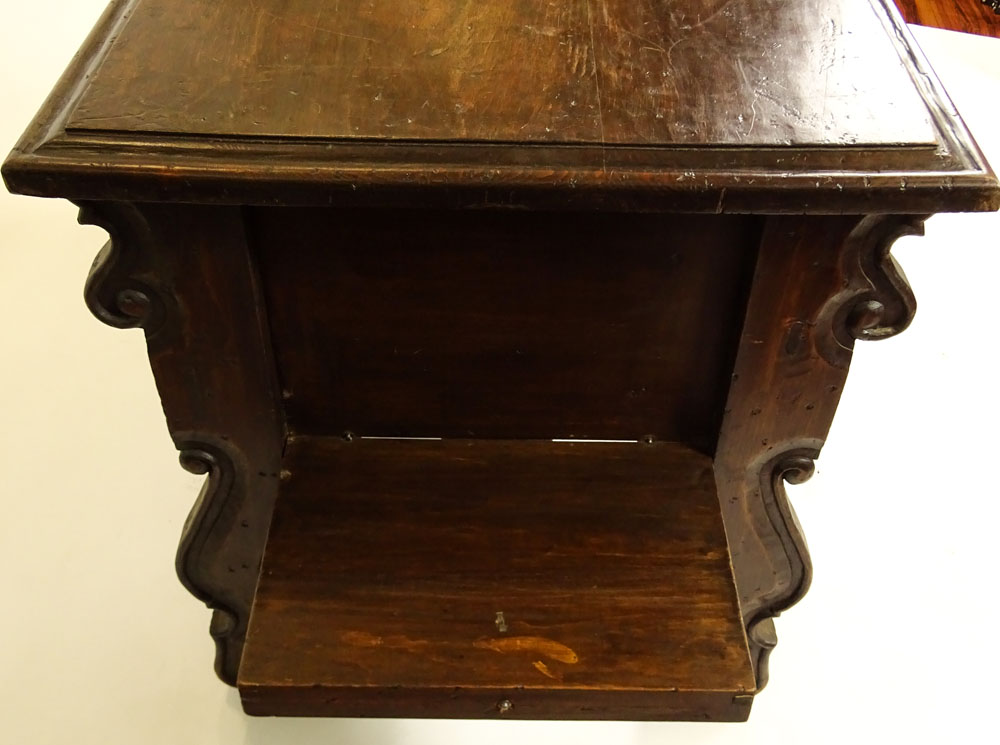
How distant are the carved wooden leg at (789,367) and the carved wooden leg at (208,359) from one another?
430mm

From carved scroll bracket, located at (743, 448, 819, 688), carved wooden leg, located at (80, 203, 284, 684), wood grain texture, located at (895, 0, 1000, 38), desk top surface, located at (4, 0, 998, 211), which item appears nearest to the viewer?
desk top surface, located at (4, 0, 998, 211)

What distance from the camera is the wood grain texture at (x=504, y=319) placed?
94 cm

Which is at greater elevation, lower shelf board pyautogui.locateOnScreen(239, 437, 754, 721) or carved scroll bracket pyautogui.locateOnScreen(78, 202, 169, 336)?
carved scroll bracket pyautogui.locateOnScreen(78, 202, 169, 336)

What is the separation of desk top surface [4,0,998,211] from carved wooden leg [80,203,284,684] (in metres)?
0.08

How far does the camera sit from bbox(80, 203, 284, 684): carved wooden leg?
34.6 inches

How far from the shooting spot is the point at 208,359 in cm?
97

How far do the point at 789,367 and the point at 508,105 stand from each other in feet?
1.15

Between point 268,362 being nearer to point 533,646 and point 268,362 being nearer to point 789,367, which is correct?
point 533,646

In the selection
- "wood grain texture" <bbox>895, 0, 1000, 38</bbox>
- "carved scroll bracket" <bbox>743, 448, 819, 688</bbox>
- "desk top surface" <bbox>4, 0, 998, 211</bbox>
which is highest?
"desk top surface" <bbox>4, 0, 998, 211</bbox>

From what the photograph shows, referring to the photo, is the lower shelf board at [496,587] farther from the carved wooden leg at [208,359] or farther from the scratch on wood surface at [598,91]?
the scratch on wood surface at [598,91]

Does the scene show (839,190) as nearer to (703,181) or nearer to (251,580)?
(703,181)

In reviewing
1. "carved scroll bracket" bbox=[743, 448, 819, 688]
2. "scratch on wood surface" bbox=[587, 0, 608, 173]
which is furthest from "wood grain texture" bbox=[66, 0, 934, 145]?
"carved scroll bracket" bbox=[743, 448, 819, 688]

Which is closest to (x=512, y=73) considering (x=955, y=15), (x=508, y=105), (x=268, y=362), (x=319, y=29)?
(x=508, y=105)

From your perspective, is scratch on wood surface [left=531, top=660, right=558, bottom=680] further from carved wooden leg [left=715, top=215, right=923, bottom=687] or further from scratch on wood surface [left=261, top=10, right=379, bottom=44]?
scratch on wood surface [left=261, top=10, right=379, bottom=44]
